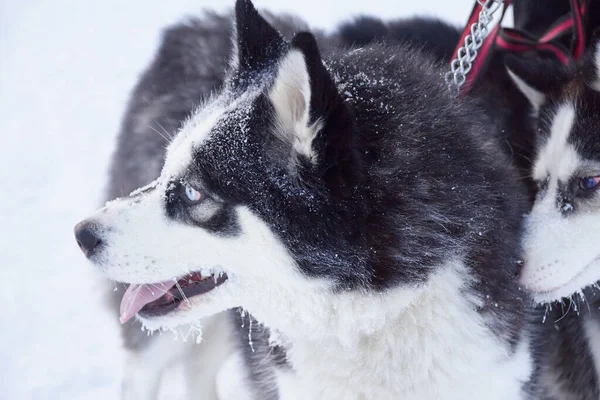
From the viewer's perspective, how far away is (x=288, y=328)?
5.24ft

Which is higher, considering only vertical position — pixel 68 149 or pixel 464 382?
pixel 464 382

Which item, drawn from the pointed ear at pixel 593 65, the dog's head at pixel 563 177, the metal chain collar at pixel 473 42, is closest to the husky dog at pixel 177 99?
the metal chain collar at pixel 473 42

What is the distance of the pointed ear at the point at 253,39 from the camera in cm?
163

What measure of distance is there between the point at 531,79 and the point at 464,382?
4.11ft

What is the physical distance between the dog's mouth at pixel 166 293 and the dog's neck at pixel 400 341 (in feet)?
0.48

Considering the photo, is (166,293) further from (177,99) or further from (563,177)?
(563,177)

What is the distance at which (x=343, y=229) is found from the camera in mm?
1437

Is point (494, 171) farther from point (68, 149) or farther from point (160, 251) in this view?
point (68, 149)

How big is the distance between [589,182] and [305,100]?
113cm

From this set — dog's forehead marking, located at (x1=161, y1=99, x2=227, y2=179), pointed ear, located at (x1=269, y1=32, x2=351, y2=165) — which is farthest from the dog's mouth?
pointed ear, located at (x1=269, y1=32, x2=351, y2=165)

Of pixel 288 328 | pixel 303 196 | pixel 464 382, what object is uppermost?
pixel 303 196

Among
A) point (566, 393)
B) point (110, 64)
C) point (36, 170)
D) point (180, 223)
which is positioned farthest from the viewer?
point (110, 64)

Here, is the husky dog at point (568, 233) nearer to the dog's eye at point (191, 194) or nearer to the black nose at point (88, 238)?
the dog's eye at point (191, 194)

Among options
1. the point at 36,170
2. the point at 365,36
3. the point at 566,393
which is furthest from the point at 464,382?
the point at 36,170
